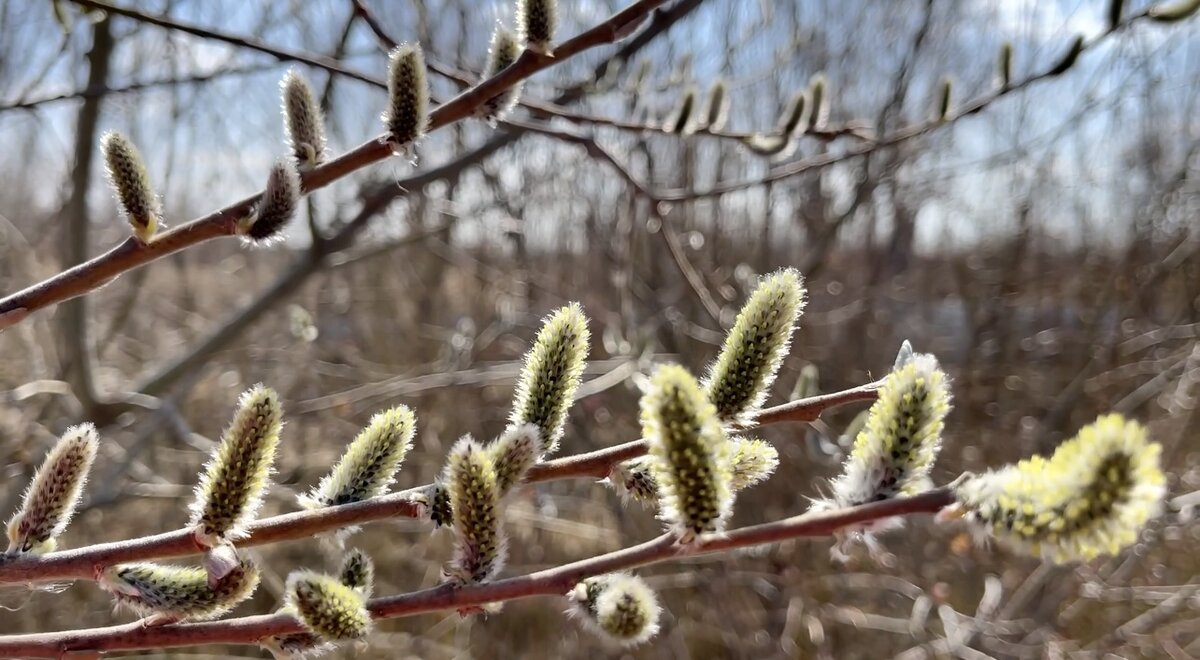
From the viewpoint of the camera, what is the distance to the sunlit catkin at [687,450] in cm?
58

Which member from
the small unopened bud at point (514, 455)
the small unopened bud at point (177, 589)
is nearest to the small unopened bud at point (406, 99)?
the small unopened bud at point (514, 455)

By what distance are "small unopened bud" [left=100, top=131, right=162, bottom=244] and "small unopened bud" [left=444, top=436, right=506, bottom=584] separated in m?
0.47

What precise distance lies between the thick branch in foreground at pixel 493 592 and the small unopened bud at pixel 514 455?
9cm

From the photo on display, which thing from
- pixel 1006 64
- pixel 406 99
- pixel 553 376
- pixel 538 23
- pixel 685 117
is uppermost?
pixel 1006 64

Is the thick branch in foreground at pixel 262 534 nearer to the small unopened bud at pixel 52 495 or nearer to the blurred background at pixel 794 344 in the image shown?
the small unopened bud at pixel 52 495

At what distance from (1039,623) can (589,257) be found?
10.9ft

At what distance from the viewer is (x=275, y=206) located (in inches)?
35.4

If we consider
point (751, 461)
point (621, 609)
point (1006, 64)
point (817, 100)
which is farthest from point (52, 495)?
point (1006, 64)

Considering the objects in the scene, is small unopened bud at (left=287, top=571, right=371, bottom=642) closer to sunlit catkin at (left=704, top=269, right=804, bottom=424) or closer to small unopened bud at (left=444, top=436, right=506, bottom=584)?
small unopened bud at (left=444, top=436, right=506, bottom=584)

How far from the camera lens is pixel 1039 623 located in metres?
4.12

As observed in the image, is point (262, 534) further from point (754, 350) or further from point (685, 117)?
point (685, 117)

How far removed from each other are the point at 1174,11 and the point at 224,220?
5.02ft

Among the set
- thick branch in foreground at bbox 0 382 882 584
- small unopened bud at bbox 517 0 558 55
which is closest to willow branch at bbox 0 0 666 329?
small unopened bud at bbox 517 0 558 55

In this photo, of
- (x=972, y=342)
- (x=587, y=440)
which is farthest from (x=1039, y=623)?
(x=587, y=440)
